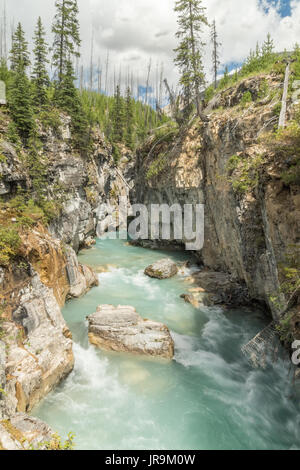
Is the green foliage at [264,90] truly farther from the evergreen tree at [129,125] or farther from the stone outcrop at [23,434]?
the evergreen tree at [129,125]

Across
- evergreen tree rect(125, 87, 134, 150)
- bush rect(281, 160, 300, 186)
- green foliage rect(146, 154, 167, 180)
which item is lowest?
bush rect(281, 160, 300, 186)

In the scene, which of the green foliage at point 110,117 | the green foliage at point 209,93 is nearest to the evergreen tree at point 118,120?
the green foliage at point 110,117

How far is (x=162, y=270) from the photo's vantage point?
1619 cm

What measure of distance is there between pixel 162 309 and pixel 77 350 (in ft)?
15.9

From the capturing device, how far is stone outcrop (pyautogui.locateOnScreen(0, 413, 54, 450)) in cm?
374

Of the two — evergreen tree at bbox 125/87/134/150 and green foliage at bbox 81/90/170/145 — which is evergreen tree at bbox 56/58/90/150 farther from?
evergreen tree at bbox 125/87/134/150

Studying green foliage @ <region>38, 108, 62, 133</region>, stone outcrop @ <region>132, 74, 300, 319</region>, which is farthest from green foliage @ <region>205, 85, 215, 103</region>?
green foliage @ <region>38, 108, 62, 133</region>

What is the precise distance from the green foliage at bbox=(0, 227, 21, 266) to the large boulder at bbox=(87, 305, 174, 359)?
13.7 feet

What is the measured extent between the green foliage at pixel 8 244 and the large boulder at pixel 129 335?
4.16m

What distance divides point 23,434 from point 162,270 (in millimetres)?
12260

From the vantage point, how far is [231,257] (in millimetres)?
14039

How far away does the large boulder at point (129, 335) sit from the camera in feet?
28.6

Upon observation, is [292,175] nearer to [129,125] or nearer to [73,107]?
[73,107]
